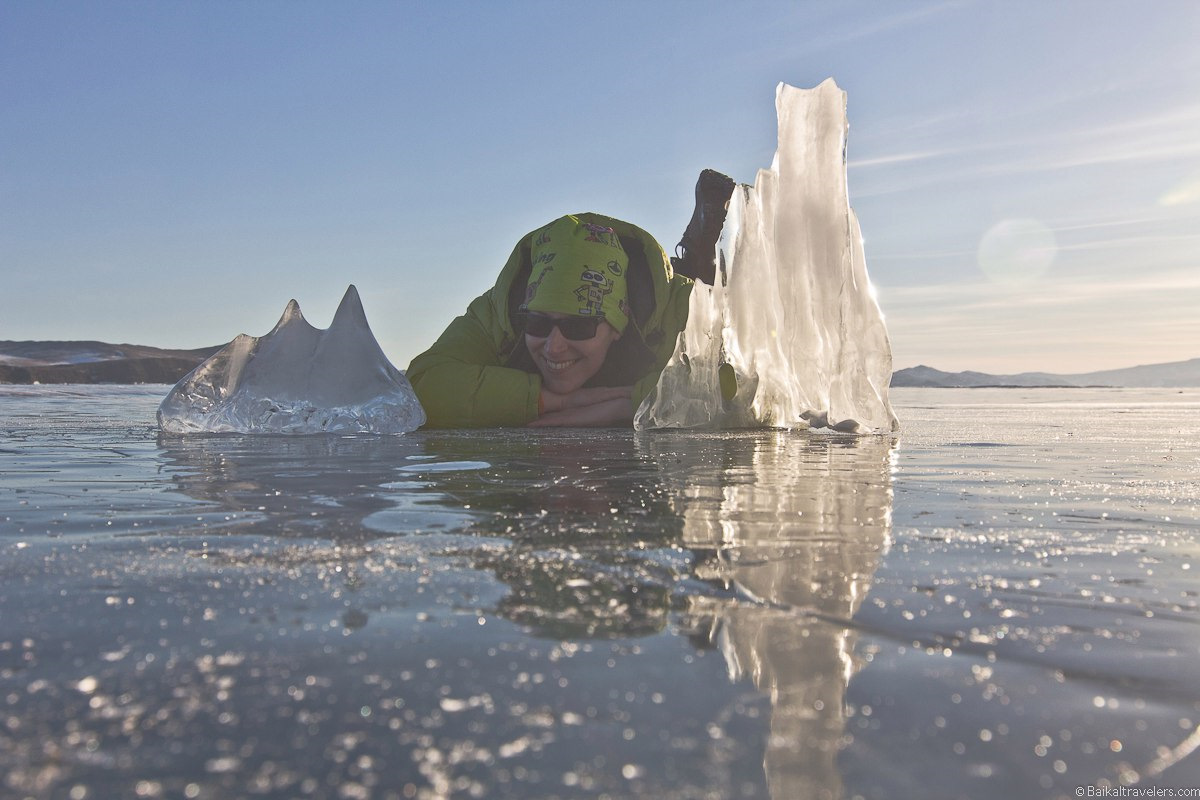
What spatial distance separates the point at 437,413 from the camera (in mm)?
5078

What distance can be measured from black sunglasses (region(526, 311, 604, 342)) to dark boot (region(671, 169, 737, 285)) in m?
1.40

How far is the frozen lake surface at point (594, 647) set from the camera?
0.63 meters

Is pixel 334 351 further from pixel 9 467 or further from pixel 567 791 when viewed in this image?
pixel 567 791

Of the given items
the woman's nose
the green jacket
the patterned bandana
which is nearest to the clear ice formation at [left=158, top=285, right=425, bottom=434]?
the green jacket

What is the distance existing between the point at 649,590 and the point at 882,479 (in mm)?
1549

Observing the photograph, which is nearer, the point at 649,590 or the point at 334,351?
the point at 649,590

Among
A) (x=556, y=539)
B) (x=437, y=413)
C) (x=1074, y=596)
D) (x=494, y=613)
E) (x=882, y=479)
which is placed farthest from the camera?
(x=437, y=413)

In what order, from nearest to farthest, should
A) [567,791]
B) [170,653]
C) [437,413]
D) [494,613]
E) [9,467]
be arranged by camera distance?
[567,791] → [170,653] → [494,613] → [9,467] → [437,413]

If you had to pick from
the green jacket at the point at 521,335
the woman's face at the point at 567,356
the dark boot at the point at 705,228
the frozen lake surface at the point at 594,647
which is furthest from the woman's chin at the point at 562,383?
the frozen lake surface at the point at 594,647

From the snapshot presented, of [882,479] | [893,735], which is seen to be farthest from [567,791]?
[882,479]

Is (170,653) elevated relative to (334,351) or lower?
lower

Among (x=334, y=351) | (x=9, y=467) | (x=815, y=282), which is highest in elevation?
(x=815, y=282)

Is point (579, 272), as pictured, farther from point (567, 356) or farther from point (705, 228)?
point (705, 228)

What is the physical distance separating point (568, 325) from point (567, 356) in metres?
0.19
